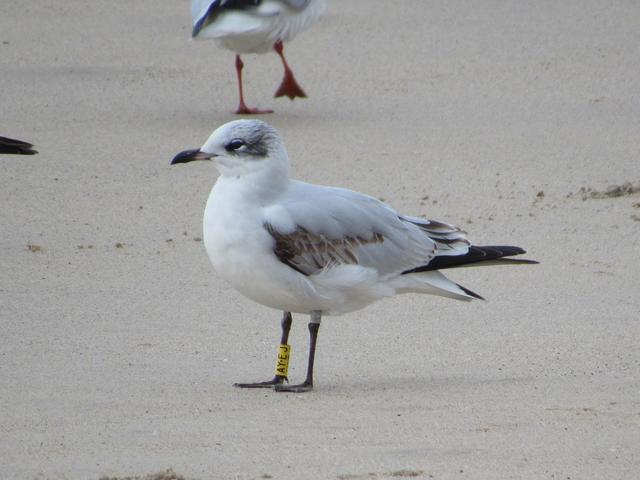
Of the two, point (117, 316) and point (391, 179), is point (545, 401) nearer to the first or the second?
point (117, 316)

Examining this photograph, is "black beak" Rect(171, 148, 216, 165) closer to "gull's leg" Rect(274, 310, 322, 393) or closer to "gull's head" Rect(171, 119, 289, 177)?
"gull's head" Rect(171, 119, 289, 177)

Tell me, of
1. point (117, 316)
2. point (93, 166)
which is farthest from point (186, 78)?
point (117, 316)

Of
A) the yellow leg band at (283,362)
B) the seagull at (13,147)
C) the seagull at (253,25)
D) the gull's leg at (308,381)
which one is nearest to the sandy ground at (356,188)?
the gull's leg at (308,381)

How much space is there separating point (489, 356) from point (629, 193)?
9.50 ft

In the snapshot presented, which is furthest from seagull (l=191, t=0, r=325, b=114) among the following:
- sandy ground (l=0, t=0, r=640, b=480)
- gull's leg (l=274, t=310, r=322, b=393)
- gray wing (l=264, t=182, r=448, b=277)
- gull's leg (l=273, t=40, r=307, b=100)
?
gull's leg (l=274, t=310, r=322, b=393)

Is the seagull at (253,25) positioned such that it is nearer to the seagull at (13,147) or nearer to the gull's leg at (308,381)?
the seagull at (13,147)

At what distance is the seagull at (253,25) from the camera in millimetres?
11117

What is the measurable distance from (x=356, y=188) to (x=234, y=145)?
328 centimetres

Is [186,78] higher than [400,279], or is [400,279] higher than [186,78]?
[186,78]

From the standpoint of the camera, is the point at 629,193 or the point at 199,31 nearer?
the point at 629,193

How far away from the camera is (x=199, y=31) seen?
11273 mm

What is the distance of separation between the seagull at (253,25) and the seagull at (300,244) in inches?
208

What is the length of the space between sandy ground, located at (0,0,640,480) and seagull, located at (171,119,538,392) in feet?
1.15

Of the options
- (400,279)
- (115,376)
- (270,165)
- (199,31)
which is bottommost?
(115,376)
